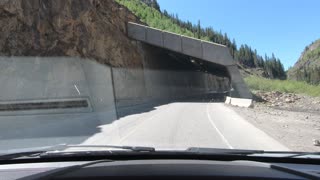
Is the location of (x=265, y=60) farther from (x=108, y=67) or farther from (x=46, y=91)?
(x=46, y=91)

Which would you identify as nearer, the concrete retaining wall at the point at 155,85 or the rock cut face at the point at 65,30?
the rock cut face at the point at 65,30

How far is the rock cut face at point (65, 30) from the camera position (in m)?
32.1

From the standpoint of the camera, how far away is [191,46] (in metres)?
63.6

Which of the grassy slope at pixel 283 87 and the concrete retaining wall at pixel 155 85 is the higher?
the concrete retaining wall at pixel 155 85

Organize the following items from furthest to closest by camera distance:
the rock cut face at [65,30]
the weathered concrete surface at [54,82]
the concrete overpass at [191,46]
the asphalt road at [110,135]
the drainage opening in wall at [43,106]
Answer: the concrete overpass at [191,46] → the rock cut face at [65,30] → the weathered concrete surface at [54,82] → the drainage opening in wall at [43,106] → the asphalt road at [110,135]

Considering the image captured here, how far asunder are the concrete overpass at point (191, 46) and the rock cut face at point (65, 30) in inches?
202

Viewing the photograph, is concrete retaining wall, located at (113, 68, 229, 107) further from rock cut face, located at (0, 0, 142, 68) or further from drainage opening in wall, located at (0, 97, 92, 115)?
drainage opening in wall, located at (0, 97, 92, 115)

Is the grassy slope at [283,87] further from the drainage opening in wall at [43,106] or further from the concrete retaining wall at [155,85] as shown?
the drainage opening in wall at [43,106]

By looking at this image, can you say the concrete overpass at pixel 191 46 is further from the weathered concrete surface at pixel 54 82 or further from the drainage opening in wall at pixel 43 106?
the drainage opening in wall at pixel 43 106

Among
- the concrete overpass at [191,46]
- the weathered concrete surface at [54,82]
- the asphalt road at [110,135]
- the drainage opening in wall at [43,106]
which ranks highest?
the concrete overpass at [191,46]

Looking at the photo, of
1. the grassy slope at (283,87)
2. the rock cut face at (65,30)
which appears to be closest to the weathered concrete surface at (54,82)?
the rock cut face at (65,30)

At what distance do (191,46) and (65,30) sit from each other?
26.0m

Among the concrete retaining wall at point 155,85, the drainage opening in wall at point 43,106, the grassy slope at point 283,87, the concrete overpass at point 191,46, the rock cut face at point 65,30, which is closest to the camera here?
the drainage opening in wall at point 43,106

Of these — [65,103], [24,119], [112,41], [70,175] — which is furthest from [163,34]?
[70,175]
